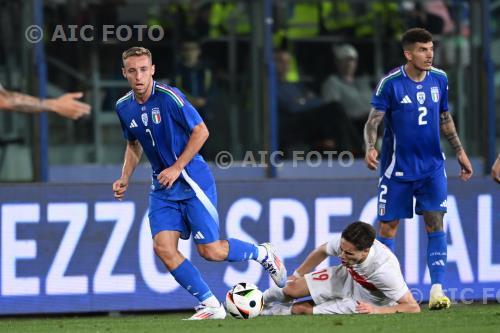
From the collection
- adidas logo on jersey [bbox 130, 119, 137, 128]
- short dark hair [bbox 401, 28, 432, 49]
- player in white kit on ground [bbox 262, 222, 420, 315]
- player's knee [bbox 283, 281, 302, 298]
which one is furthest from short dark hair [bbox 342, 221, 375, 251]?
adidas logo on jersey [bbox 130, 119, 137, 128]

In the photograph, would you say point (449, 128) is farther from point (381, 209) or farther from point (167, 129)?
point (167, 129)

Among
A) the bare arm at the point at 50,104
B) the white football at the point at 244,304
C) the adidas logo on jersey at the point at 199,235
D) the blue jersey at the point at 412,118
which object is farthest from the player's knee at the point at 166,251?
the blue jersey at the point at 412,118

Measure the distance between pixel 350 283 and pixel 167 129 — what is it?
201cm

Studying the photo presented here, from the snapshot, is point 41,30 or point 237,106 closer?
point 41,30

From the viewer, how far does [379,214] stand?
31.6 feet

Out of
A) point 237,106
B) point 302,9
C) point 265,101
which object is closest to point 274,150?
point 265,101

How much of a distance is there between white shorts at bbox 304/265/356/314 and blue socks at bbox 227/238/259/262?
0.95m

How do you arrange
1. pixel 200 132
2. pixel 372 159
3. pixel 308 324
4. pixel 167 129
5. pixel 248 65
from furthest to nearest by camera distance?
pixel 248 65 → pixel 372 159 → pixel 167 129 → pixel 200 132 → pixel 308 324

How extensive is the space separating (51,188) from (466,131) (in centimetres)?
493

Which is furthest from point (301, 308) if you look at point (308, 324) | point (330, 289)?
point (308, 324)

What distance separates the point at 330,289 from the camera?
9.52m

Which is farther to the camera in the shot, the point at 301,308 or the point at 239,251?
the point at 301,308

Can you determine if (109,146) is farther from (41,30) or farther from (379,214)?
(379,214)

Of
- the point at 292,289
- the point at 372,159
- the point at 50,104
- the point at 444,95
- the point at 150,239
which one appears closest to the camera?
the point at 50,104
